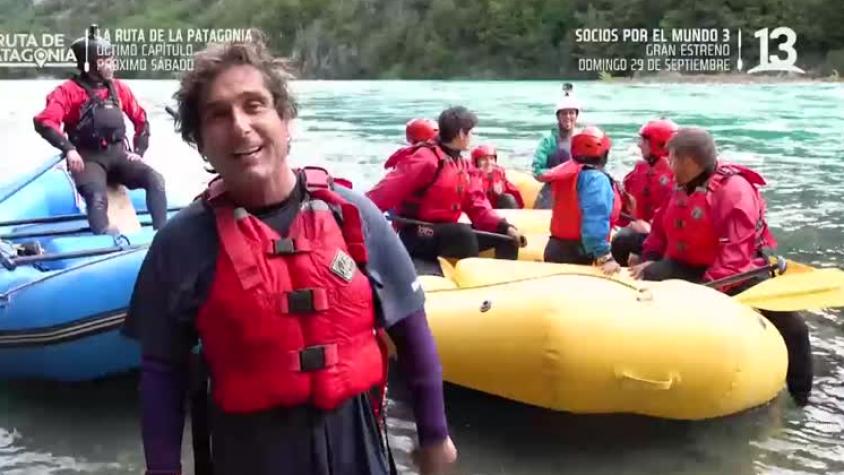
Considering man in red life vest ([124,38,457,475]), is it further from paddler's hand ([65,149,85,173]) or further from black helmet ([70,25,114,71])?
A: black helmet ([70,25,114,71])

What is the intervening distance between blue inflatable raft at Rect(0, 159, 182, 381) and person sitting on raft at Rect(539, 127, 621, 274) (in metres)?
1.84

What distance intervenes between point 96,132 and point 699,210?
2639 mm

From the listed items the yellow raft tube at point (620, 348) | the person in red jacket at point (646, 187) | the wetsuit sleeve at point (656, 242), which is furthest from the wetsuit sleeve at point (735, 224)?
the person in red jacket at point (646, 187)

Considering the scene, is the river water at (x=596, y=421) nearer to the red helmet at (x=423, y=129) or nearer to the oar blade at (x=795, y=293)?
the oar blade at (x=795, y=293)

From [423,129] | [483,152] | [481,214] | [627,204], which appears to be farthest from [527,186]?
[481,214]

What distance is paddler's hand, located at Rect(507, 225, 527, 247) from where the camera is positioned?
5043mm

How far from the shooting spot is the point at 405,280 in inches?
62.0

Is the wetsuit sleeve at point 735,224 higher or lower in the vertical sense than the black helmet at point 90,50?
lower

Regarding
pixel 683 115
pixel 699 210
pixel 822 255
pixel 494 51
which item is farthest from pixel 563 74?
pixel 699 210

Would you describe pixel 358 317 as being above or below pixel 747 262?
above

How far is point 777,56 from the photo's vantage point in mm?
38562

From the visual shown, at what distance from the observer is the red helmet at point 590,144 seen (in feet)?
14.6

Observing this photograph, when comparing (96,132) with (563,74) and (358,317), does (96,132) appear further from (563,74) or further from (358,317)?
(563,74)

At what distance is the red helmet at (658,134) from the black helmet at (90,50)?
258 cm
